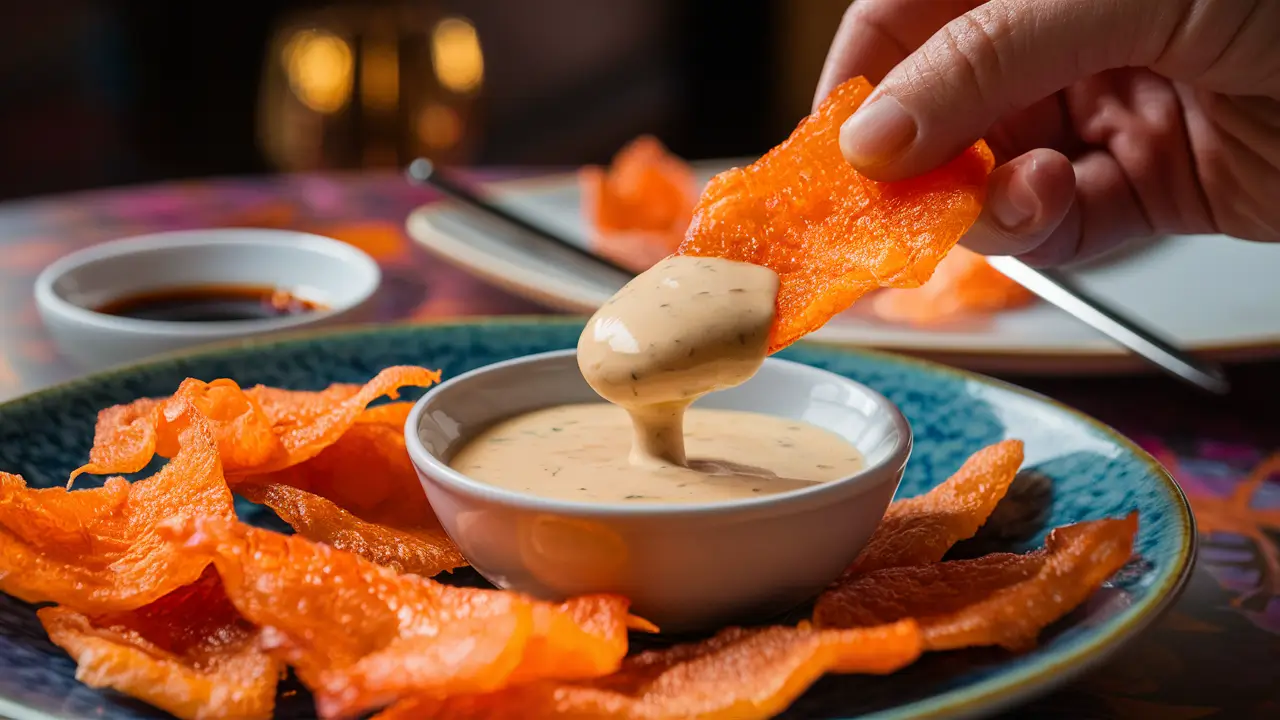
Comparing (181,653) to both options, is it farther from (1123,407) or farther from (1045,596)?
(1123,407)

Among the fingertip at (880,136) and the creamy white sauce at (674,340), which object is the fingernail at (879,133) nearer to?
the fingertip at (880,136)

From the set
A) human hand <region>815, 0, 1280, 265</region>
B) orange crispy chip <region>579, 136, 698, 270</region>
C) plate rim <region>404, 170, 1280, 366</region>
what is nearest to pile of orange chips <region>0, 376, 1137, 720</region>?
human hand <region>815, 0, 1280, 265</region>

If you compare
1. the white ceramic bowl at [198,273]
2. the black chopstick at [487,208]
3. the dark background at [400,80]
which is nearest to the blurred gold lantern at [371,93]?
the dark background at [400,80]

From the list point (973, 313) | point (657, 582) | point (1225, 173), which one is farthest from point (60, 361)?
point (1225, 173)

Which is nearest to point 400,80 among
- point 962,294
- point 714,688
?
point 962,294

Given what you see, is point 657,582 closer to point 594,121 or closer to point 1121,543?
point 1121,543

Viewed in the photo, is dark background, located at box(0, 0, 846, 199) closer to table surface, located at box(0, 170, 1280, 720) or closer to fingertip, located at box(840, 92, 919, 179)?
table surface, located at box(0, 170, 1280, 720)
